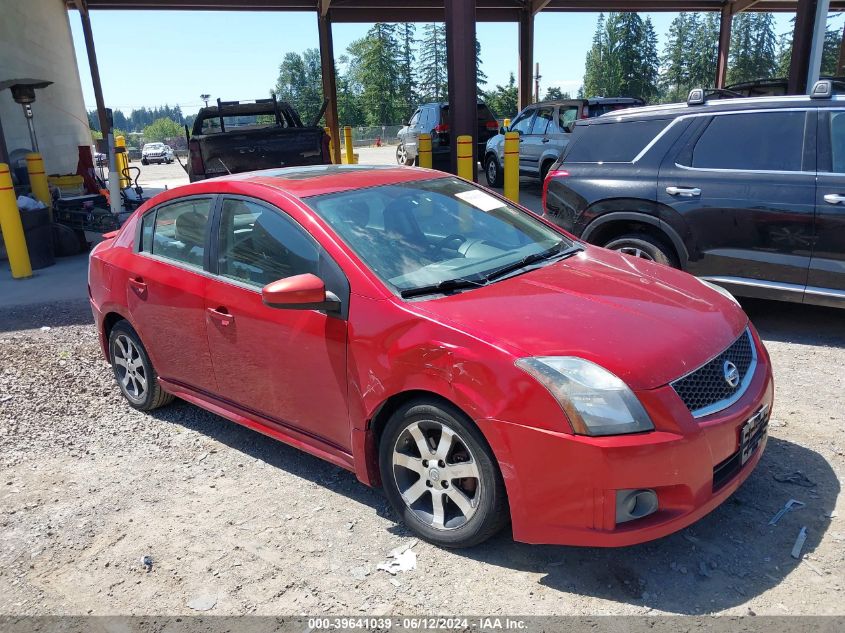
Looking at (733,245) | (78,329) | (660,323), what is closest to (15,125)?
(78,329)

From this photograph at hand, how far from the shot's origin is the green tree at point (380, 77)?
3132 inches

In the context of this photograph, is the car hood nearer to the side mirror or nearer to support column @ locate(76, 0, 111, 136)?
the side mirror

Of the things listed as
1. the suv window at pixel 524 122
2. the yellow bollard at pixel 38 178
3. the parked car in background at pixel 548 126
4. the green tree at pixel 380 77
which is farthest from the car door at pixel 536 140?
the green tree at pixel 380 77

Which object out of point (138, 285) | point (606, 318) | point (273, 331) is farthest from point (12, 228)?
point (606, 318)

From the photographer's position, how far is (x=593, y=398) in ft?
8.27

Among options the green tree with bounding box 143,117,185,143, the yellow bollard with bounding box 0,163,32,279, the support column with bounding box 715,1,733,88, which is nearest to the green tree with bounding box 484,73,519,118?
the support column with bounding box 715,1,733,88

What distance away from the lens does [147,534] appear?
3.26 metres

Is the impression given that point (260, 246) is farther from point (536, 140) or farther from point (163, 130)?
point (163, 130)

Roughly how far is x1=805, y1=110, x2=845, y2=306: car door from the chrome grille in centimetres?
253

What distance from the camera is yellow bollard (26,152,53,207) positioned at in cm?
1074

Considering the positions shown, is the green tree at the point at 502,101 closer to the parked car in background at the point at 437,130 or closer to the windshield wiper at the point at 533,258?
the parked car in background at the point at 437,130

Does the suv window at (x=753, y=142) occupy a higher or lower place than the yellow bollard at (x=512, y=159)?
higher

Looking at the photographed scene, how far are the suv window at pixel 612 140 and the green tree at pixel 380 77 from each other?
245 ft

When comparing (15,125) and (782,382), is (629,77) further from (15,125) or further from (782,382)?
(782,382)
